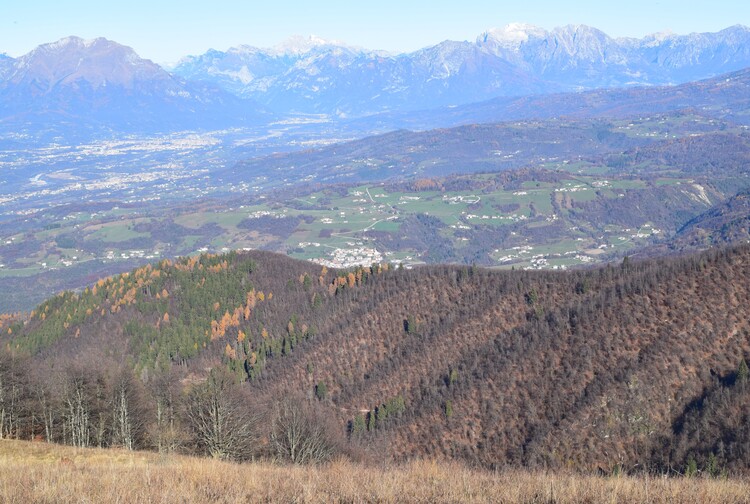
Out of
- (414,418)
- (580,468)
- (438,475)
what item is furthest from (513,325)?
(438,475)

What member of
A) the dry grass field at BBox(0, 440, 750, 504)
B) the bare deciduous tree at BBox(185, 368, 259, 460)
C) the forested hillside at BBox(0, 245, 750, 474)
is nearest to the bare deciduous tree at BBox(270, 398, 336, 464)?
the forested hillside at BBox(0, 245, 750, 474)

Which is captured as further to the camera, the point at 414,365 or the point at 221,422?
the point at 414,365

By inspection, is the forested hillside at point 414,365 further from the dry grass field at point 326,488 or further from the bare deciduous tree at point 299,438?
the dry grass field at point 326,488

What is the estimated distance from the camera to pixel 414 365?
89.8 m

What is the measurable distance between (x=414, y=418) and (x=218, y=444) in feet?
102

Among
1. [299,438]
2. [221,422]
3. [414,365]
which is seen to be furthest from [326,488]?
[414,365]

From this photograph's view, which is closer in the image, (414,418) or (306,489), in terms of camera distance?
(306,489)

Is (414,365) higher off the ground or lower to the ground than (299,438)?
lower

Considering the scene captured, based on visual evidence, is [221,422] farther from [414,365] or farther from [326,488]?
[414,365]

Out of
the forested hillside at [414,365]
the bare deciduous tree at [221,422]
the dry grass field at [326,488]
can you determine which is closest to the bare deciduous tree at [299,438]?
the forested hillside at [414,365]

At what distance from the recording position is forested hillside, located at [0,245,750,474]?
2388 inches

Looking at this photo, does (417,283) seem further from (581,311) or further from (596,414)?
(596,414)

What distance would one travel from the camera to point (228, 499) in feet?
75.5

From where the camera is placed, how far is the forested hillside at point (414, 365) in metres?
60.7
